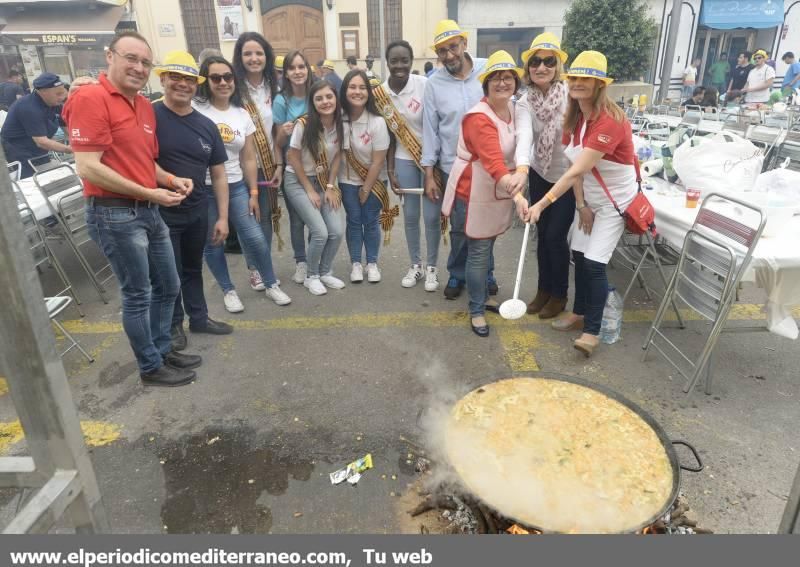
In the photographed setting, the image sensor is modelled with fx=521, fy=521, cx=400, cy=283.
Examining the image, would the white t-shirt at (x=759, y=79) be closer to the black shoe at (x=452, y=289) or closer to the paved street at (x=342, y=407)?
the paved street at (x=342, y=407)

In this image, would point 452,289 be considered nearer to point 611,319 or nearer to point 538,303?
point 538,303

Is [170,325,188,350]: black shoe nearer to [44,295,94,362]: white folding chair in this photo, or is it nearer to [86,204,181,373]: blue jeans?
[86,204,181,373]: blue jeans

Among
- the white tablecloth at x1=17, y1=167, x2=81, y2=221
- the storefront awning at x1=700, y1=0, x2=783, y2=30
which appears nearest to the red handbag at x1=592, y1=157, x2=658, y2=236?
the white tablecloth at x1=17, y1=167, x2=81, y2=221

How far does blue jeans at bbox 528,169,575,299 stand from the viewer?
3799mm

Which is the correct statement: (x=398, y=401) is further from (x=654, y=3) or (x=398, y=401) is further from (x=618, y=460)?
(x=654, y=3)

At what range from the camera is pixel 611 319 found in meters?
3.73

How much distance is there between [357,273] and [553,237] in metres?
1.85

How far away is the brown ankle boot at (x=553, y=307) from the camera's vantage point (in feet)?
13.6

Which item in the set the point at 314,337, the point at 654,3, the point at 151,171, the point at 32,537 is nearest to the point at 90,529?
the point at 32,537

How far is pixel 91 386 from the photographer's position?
3.41m

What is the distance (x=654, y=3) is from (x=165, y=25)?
18056mm

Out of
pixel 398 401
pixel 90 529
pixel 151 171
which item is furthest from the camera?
pixel 398 401

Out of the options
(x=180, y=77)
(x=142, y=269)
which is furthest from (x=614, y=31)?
(x=142, y=269)

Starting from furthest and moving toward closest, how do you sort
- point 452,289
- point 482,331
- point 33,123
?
point 33,123 < point 452,289 < point 482,331
